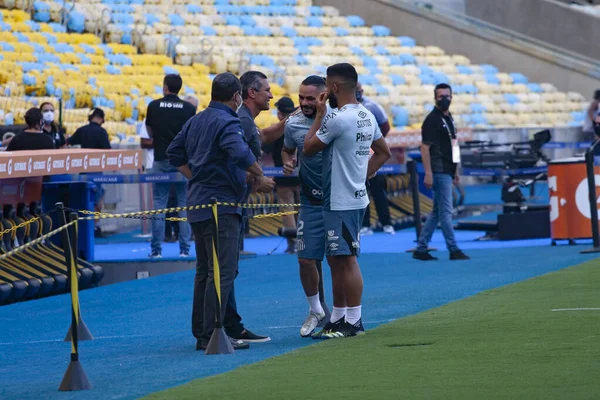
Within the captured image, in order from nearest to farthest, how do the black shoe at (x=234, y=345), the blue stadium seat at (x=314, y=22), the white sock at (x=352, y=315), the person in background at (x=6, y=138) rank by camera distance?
the black shoe at (x=234, y=345)
the white sock at (x=352, y=315)
the person in background at (x=6, y=138)
the blue stadium seat at (x=314, y=22)

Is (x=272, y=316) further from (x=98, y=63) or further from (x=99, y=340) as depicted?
(x=98, y=63)

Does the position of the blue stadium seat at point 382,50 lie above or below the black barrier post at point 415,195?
above

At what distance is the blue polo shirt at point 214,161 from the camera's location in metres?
9.29

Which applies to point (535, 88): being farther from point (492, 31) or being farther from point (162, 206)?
point (162, 206)

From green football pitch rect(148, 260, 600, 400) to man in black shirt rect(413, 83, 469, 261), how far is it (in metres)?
4.68

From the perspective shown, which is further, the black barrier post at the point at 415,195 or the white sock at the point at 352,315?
the black barrier post at the point at 415,195

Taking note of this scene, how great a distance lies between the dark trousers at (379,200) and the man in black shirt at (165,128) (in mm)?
4276

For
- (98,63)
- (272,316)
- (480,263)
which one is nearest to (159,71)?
(98,63)

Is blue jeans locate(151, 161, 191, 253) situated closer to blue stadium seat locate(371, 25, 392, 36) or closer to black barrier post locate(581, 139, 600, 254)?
black barrier post locate(581, 139, 600, 254)

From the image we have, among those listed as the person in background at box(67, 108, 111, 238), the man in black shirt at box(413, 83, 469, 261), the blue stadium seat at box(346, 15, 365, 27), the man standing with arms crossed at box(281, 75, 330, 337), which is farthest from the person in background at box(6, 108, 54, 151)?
the blue stadium seat at box(346, 15, 365, 27)

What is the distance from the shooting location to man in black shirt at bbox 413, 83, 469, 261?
15.8 m

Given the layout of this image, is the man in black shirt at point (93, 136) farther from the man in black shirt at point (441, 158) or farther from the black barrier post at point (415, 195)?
the man in black shirt at point (441, 158)

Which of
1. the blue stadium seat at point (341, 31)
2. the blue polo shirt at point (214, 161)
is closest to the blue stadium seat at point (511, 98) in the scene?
the blue stadium seat at point (341, 31)

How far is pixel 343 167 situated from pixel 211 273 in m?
1.22
